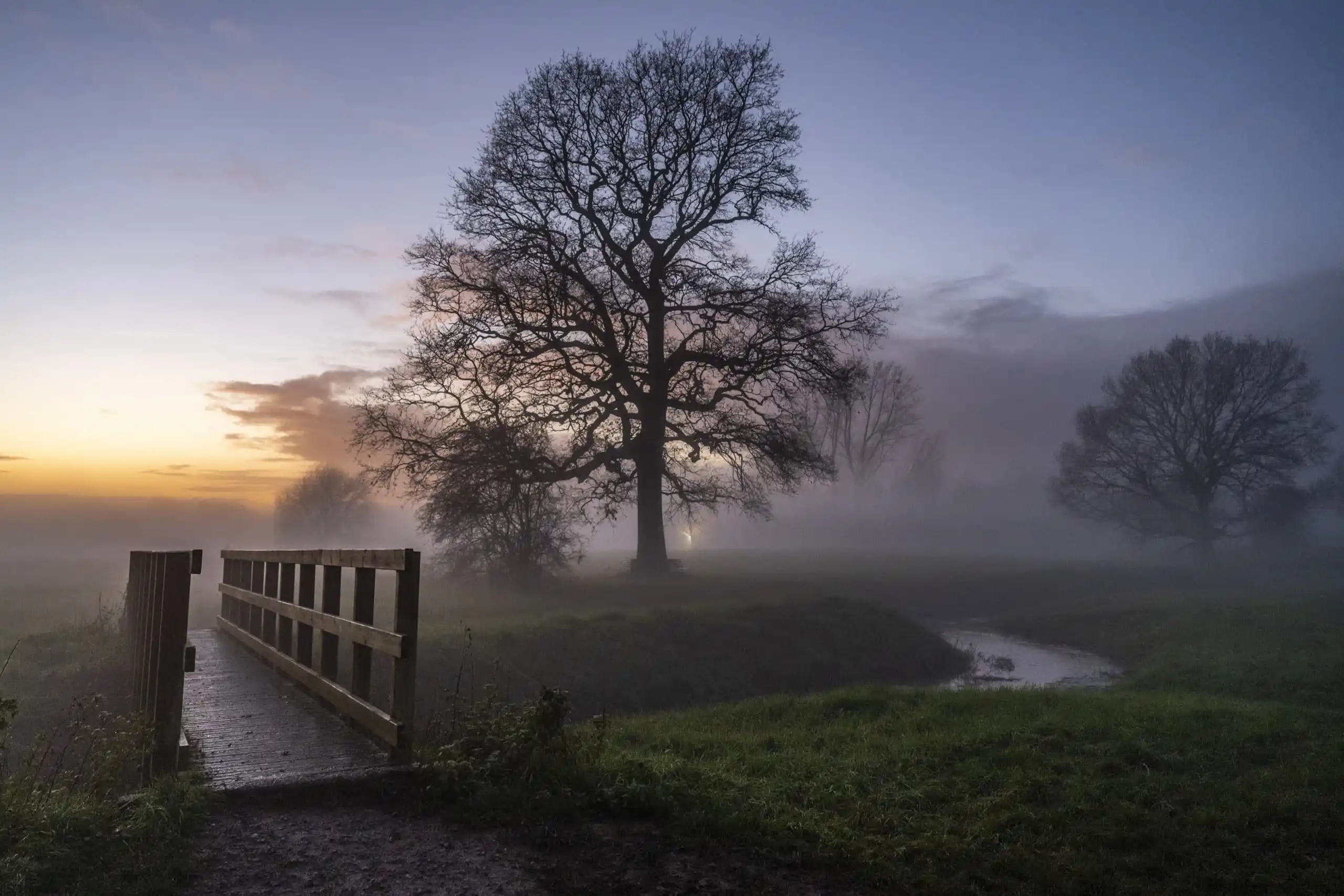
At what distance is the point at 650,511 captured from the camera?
24578 millimetres

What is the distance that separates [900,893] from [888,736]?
4.52m

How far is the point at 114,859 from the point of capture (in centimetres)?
450

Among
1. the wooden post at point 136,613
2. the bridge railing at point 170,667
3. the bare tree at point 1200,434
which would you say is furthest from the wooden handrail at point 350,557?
the bare tree at point 1200,434

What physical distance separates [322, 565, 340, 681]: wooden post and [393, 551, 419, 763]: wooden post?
76.9 inches

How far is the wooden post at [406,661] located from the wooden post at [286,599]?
3.67 metres

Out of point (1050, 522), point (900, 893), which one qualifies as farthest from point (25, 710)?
point (1050, 522)

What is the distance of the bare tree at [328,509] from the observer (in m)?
59.8

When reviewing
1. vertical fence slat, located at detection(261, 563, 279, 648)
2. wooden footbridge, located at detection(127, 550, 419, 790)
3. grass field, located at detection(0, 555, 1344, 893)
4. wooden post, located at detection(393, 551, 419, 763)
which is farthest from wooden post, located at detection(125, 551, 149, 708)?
wooden post, located at detection(393, 551, 419, 763)

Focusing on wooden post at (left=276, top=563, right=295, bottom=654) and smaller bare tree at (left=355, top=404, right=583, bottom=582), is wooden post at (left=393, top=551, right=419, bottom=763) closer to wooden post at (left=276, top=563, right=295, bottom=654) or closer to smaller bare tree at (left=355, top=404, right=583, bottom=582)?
wooden post at (left=276, top=563, right=295, bottom=654)

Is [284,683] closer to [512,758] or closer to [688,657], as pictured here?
[512,758]

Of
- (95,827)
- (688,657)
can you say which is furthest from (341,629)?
(688,657)

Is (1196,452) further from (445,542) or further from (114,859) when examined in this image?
(114,859)

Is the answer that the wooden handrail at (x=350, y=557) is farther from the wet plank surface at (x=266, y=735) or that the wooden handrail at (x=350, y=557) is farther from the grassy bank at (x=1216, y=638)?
the grassy bank at (x=1216, y=638)

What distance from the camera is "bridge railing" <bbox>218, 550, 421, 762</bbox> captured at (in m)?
6.17
